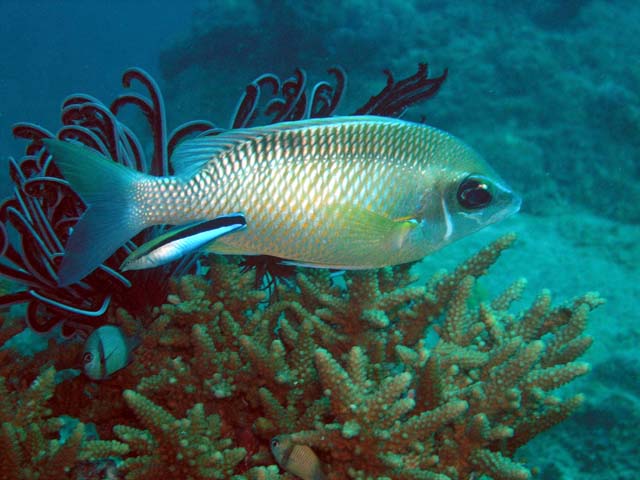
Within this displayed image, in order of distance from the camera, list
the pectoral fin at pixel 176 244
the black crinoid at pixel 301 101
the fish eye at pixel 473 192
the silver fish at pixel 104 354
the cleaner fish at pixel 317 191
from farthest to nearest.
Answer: the black crinoid at pixel 301 101, the silver fish at pixel 104 354, the fish eye at pixel 473 192, the cleaner fish at pixel 317 191, the pectoral fin at pixel 176 244

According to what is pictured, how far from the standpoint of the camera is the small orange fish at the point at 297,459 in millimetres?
2082

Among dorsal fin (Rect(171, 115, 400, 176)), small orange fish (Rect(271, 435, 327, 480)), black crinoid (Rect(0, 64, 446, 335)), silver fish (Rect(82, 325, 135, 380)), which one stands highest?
dorsal fin (Rect(171, 115, 400, 176))

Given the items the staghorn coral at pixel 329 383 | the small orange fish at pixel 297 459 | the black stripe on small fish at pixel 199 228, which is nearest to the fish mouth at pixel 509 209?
the staghorn coral at pixel 329 383

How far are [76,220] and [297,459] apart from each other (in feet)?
6.36

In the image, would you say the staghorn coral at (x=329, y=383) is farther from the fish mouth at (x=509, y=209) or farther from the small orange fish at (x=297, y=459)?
the fish mouth at (x=509, y=209)

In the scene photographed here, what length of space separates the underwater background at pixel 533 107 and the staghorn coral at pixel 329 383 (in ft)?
1.66

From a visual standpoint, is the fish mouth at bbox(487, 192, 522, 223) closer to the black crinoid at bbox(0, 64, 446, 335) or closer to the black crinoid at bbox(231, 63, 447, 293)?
the black crinoid at bbox(0, 64, 446, 335)

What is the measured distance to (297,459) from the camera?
2.08m

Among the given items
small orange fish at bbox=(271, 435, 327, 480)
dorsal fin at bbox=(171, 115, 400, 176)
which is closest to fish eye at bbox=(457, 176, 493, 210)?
dorsal fin at bbox=(171, 115, 400, 176)

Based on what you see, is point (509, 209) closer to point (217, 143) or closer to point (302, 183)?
point (302, 183)

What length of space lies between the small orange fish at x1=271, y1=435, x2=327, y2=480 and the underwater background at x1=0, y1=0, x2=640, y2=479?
128cm

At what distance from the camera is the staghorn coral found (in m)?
2.07

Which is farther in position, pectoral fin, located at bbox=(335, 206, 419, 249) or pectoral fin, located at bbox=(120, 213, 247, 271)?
pectoral fin, located at bbox=(335, 206, 419, 249)

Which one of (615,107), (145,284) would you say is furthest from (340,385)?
(615,107)
